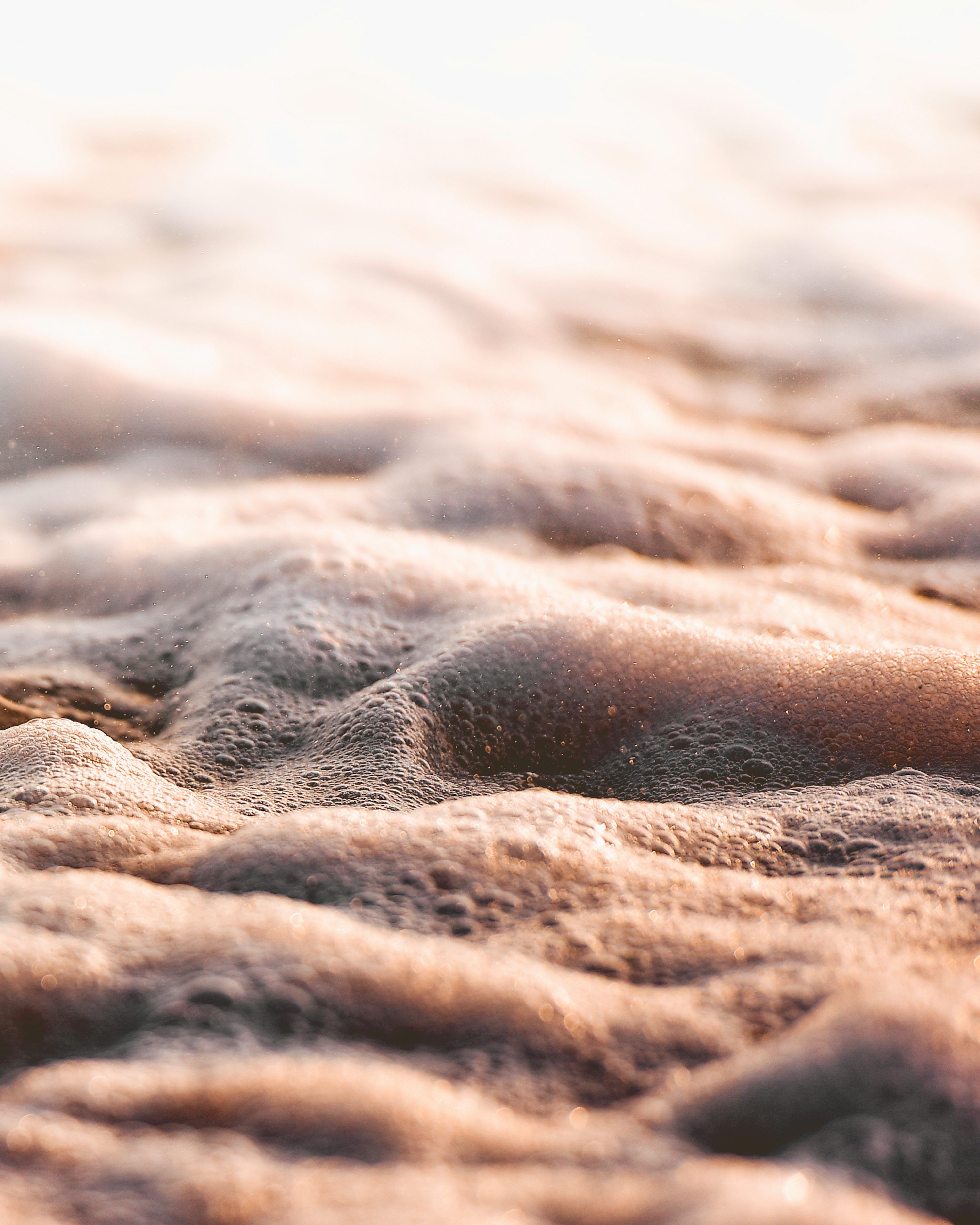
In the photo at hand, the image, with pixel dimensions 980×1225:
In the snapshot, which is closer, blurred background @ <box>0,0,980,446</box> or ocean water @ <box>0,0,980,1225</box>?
ocean water @ <box>0,0,980,1225</box>

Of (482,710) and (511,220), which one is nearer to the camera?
(482,710)

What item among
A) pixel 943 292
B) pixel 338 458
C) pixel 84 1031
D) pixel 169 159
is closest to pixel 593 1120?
pixel 84 1031

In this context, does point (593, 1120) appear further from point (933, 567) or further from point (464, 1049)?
point (933, 567)

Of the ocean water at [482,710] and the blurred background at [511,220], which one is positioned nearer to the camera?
the ocean water at [482,710]
